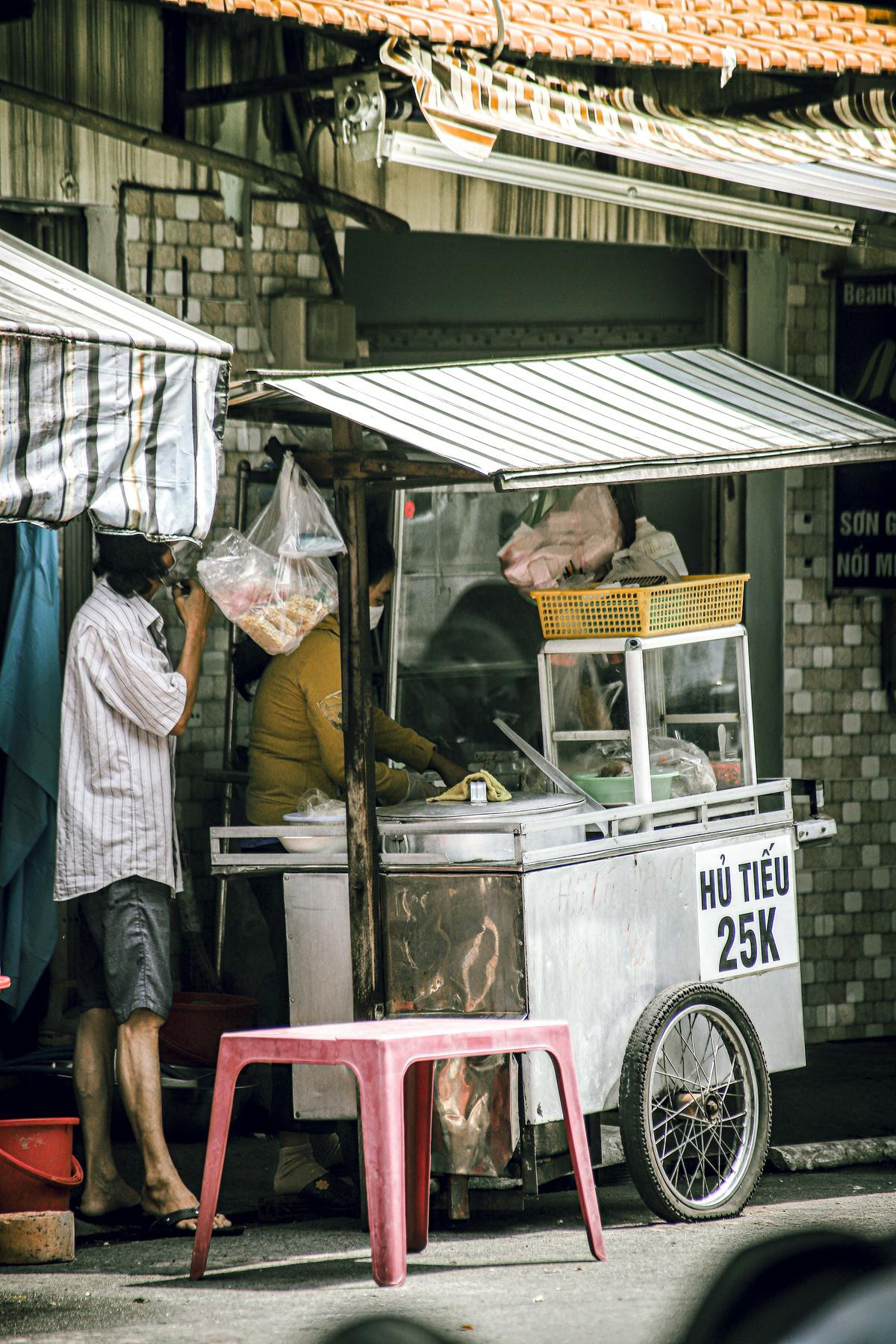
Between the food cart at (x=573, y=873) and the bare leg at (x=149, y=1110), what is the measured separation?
45 centimetres

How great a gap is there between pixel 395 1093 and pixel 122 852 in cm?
136

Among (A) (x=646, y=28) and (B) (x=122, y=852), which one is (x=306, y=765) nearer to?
(B) (x=122, y=852)

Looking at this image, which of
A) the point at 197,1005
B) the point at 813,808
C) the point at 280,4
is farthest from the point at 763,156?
the point at 197,1005

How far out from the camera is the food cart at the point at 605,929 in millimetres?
4969

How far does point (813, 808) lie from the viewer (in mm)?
6227

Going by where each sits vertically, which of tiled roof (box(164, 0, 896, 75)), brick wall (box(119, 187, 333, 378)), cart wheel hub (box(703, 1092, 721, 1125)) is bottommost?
cart wheel hub (box(703, 1092, 721, 1125))

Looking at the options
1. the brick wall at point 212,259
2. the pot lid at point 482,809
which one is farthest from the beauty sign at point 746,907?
the brick wall at point 212,259

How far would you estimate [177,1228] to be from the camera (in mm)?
5172

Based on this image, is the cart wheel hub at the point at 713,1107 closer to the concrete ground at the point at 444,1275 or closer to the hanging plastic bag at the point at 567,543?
the concrete ground at the point at 444,1275

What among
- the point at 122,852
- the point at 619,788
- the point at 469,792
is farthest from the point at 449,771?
the point at 122,852

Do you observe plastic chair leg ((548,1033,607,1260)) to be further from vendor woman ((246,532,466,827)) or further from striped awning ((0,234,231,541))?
striped awning ((0,234,231,541))

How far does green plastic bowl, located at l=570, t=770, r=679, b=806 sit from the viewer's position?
18.7 feet

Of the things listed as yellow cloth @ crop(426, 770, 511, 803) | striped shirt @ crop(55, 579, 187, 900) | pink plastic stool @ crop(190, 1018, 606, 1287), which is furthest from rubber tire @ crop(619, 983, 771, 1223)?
striped shirt @ crop(55, 579, 187, 900)

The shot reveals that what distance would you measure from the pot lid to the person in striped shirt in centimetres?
73
